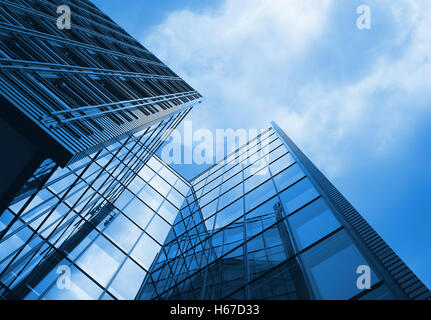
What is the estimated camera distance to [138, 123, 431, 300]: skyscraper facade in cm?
744

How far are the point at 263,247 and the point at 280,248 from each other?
A: 2.67ft

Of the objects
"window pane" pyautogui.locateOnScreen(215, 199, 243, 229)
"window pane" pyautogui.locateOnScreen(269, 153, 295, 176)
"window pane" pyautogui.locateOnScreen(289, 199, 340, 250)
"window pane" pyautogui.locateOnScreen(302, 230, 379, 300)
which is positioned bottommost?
"window pane" pyautogui.locateOnScreen(302, 230, 379, 300)

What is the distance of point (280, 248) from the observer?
10305 mm

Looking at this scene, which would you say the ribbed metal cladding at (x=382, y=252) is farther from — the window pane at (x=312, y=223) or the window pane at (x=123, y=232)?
the window pane at (x=123, y=232)

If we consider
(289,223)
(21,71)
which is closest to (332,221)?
(289,223)

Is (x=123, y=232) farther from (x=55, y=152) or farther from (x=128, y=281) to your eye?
(x=55, y=152)

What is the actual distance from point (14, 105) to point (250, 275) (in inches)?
307

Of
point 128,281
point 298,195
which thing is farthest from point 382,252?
point 128,281

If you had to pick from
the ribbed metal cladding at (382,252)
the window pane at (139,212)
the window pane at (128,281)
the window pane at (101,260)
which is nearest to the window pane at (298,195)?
the ribbed metal cladding at (382,252)

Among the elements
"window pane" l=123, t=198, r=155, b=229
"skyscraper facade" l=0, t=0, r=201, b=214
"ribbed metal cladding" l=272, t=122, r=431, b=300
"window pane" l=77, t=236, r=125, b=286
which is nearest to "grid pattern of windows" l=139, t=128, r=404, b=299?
"ribbed metal cladding" l=272, t=122, r=431, b=300

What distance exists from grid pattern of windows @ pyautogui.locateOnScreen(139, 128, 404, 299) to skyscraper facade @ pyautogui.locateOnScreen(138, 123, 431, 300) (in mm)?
30

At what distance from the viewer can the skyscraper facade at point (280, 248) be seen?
24.4 feet

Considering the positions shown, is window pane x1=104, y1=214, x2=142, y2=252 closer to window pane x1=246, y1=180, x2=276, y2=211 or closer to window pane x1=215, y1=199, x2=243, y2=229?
window pane x1=215, y1=199, x2=243, y2=229
